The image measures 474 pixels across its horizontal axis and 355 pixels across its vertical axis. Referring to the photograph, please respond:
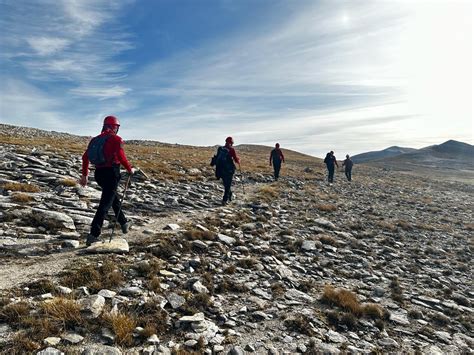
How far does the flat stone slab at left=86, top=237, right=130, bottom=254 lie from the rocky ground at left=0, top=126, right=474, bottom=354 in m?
0.03

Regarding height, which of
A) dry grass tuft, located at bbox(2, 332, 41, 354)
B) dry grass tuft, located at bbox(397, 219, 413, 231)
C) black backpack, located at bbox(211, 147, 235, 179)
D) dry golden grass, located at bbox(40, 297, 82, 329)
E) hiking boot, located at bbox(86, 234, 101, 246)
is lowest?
dry grass tuft, located at bbox(397, 219, 413, 231)

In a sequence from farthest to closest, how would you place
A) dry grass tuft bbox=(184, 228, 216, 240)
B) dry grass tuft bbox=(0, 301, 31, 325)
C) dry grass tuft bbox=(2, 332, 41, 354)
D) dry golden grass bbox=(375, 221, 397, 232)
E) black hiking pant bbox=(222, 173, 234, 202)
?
dry golden grass bbox=(375, 221, 397, 232), black hiking pant bbox=(222, 173, 234, 202), dry grass tuft bbox=(184, 228, 216, 240), dry grass tuft bbox=(0, 301, 31, 325), dry grass tuft bbox=(2, 332, 41, 354)

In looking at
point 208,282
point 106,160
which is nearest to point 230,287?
point 208,282

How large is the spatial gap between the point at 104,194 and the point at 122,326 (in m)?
4.27

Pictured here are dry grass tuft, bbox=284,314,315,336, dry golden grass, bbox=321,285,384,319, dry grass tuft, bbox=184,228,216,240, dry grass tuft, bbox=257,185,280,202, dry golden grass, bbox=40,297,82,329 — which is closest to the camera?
dry golden grass, bbox=40,297,82,329

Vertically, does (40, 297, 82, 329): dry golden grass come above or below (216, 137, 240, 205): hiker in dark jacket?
below

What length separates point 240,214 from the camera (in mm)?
14164

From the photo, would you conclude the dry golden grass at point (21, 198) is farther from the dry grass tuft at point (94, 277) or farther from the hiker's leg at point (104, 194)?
the dry grass tuft at point (94, 277)

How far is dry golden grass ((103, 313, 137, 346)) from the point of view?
470 centimetres

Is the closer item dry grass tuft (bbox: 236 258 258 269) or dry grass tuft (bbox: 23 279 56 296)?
dry grass tuft (bbox: 23 279 56 296)

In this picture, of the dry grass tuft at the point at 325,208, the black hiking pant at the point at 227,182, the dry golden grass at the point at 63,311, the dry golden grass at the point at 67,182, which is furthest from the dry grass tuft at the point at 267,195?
the dry golden grass at the point at 63,311

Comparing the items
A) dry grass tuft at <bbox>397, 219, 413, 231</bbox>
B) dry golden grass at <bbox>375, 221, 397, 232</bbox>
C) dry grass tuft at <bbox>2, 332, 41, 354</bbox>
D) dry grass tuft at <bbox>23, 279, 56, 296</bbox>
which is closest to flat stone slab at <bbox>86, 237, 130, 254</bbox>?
dry grass tuft at <bbox>23, 279, 56, 296</bbox>

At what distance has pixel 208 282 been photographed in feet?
23.5

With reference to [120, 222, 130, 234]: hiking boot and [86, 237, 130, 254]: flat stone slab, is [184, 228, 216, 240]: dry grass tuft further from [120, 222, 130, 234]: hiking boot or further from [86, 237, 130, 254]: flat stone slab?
[86, 237, 130, 254]: flat stone slab
